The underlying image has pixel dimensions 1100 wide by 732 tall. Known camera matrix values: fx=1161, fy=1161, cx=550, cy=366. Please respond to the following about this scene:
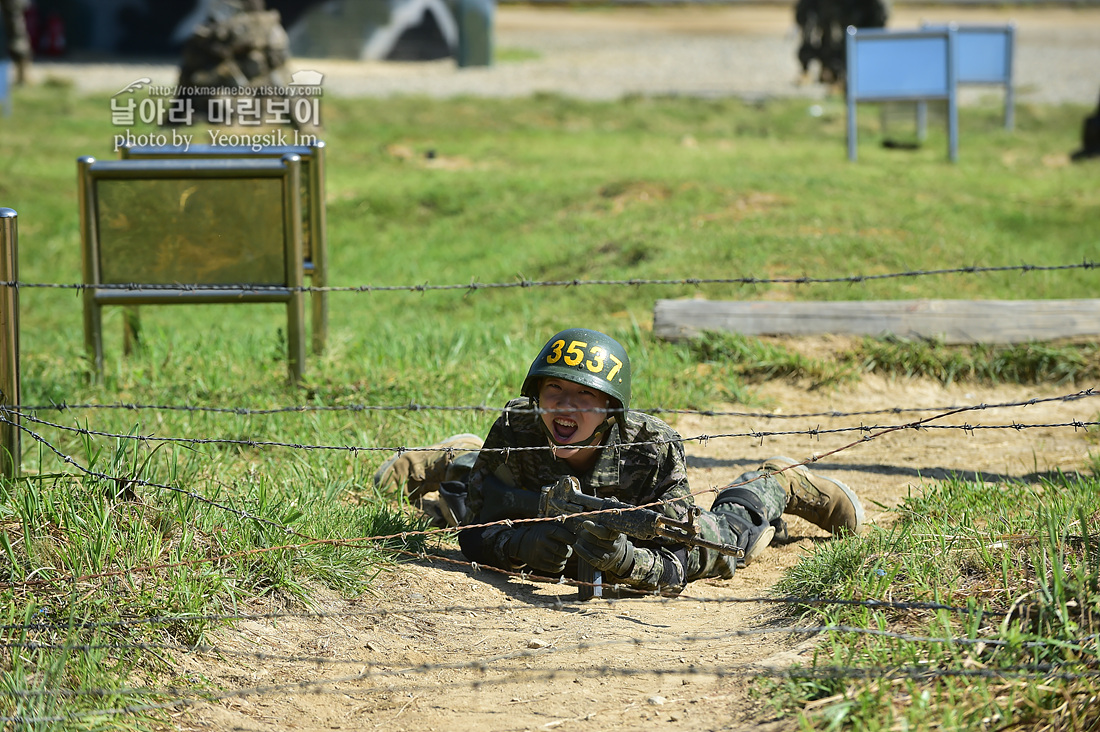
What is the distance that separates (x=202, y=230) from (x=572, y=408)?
3112 mm

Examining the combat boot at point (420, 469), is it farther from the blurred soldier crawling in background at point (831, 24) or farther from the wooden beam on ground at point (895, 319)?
the blurred soldier crawling in background at point (831, 24)

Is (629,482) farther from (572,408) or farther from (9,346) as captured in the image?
(9,346)

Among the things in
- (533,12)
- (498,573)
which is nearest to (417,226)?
(498,573)

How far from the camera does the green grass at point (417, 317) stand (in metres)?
3.67

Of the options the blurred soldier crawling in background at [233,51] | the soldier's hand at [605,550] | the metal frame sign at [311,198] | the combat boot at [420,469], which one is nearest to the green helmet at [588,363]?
the soldier's hand at [605,550]

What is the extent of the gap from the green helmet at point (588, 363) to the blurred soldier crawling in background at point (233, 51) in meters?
12.1

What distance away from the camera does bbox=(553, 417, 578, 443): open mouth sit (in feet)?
13.1

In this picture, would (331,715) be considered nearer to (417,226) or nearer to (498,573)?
(498,573)

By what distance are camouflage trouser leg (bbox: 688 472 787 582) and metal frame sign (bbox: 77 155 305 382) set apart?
9.06 feet

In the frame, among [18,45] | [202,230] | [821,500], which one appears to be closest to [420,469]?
[821,500]

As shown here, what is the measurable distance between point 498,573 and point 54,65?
934 inches

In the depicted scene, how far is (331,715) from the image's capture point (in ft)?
10.5

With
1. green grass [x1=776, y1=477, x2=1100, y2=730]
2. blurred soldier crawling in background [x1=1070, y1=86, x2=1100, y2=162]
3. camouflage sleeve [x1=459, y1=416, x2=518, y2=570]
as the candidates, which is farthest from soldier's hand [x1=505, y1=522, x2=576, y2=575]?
blurred soldier crawling in background [x1=1070, y1=86, x2=1100, y2=162]

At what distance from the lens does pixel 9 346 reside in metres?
3.88
